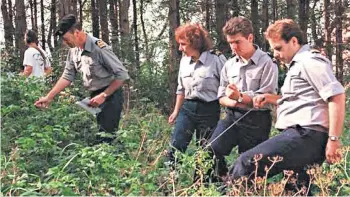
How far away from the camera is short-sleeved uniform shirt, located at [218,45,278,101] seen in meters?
4.54

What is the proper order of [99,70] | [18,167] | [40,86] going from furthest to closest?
[40,86], [99,70], [18,167]

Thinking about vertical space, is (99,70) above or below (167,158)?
above

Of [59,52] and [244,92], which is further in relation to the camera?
[59,52]

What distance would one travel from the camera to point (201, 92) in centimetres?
520

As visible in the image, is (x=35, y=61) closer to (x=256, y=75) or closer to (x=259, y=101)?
(x=256, y=75)

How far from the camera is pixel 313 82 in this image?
A: 364 centimetres

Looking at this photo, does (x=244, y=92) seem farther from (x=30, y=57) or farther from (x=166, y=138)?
(x=30, y=57)

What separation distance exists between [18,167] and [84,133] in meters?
1.90

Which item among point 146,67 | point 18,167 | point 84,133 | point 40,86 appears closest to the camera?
point 18,167

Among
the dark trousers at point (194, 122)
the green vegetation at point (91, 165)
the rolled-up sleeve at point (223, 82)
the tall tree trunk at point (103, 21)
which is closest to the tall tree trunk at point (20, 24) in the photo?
the tall tree trunk at point (103, 21)

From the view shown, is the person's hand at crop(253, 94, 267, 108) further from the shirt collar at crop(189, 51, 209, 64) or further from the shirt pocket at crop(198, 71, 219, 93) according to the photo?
the shirt collar at crop(189, 51, 209, 64)

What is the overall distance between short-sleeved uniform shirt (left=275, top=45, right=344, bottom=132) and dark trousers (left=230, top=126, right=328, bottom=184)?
0.06m

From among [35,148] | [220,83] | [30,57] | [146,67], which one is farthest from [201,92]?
[146,67]

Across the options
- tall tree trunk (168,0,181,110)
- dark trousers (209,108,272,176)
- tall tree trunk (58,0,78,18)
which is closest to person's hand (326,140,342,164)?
dark trousers (209,108,272,176)
